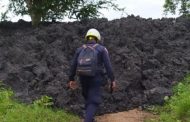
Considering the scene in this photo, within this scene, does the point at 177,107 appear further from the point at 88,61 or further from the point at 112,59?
the point at 112,59

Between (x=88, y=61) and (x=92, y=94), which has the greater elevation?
(x=88, y=61)

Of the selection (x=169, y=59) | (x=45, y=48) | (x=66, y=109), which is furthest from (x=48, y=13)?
(x=66, y=109)

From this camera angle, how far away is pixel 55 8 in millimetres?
13938

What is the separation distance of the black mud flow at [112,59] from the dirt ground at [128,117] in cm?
26

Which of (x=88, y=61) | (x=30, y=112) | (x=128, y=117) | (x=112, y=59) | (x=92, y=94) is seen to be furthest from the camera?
(x=112, y=59)

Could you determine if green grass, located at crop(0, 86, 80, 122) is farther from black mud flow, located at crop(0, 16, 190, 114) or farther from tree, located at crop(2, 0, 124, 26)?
tree, located at crop(2, 0, 124, 26)

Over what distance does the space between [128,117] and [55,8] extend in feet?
19.0

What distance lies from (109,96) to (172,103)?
127 centimetres

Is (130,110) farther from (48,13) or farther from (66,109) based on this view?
(48,13)

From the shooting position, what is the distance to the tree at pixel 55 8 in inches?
544

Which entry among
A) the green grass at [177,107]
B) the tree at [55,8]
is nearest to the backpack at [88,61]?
the green grass at [177,107]

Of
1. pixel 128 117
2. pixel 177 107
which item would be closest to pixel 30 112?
pixel 128 117

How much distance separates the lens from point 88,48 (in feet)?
26.0

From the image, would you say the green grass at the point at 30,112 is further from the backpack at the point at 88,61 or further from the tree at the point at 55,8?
the tree at the point at 55,8
